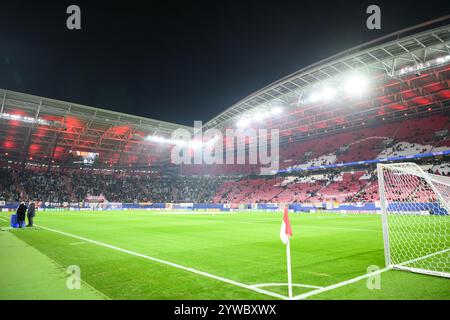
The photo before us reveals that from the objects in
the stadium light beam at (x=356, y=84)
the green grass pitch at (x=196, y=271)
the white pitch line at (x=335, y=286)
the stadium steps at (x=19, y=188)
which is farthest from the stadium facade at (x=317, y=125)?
the white pitch line at (x=335, y=286)

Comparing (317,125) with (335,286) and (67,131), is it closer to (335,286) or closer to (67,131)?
(67,131)

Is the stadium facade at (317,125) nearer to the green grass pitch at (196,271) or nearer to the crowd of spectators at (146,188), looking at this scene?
the crowd of spectators at (146,188)

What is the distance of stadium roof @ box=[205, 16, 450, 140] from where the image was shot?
84.8 feet

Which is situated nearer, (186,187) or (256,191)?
(256,191)

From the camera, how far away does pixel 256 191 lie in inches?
2264

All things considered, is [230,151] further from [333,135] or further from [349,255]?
[349,255]

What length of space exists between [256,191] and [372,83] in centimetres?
2990

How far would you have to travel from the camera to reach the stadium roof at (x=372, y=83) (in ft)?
84.8

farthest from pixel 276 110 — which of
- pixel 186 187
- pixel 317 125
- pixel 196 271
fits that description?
pixel 196 271

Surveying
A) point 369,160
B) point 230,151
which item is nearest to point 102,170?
point 230,151

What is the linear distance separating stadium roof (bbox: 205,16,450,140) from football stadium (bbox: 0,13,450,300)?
0.17 meters

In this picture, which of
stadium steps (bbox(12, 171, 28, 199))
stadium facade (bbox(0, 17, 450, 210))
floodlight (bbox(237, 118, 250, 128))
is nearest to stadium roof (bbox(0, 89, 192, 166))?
stadium facade (bbox(0, 17, 450, 210))

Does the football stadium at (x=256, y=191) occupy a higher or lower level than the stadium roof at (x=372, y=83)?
lower

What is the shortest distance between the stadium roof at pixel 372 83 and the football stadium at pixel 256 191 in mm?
174
